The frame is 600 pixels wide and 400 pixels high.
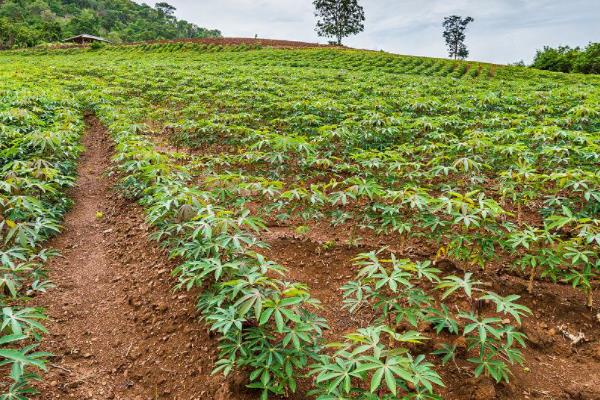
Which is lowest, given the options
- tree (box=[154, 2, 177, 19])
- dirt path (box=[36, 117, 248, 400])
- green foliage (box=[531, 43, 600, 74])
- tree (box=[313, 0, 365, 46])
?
dirt path (box=[36, 117, 248, 400])

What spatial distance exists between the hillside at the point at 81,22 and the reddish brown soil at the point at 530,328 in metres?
43.3

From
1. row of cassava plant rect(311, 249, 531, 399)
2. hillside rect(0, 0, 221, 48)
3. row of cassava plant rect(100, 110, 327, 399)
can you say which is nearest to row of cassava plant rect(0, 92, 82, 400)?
row of cassava plant rect(100, 110, 327, 399)

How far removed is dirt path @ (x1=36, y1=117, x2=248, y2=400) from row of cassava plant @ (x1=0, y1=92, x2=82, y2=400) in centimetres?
16

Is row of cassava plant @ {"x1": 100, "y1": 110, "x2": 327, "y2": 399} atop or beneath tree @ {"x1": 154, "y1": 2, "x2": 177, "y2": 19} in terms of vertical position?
beneath

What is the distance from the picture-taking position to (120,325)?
8.90 ft

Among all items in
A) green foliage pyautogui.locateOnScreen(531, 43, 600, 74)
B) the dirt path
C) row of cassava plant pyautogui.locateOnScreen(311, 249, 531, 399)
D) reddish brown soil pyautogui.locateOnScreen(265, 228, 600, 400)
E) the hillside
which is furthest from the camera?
the hillside

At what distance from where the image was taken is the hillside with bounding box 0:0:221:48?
35.8 meters

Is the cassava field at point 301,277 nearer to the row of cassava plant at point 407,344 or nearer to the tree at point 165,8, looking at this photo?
the row of cassava plant at point 407,344

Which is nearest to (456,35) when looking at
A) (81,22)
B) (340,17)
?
(340,17)

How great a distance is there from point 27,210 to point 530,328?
13.6 ft

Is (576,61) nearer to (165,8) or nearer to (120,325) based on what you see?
(120,325)

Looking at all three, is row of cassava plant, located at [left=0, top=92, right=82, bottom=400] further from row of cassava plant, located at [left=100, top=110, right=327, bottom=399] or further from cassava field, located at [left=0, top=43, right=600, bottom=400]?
row of cassava plant, located at [left=100, top=110, right=327, bottom=399]

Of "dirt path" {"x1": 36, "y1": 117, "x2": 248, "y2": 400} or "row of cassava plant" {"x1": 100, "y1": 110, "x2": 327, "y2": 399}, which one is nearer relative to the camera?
"row of cassava plant" {"x1": 100, "y1": 110, "x2": 327, "y2": 399}

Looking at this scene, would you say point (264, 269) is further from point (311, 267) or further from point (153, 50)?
point (153, 50)
